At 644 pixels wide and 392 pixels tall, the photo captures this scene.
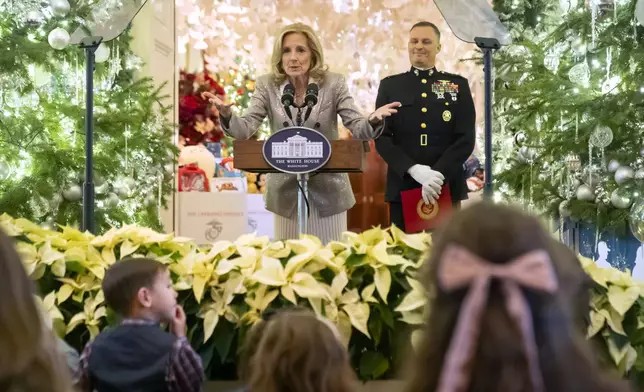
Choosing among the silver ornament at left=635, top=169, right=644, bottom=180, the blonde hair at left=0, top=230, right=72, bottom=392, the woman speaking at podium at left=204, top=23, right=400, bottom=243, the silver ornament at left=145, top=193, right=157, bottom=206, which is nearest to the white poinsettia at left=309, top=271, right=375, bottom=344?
the woman speaking at podium at left=204, top=23, right=400, bottom=243

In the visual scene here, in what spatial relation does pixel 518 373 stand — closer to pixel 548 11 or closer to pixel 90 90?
pixel 90 90

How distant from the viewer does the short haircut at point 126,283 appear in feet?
7.72

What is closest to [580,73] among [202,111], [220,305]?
[220,305]

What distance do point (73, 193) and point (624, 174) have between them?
306 cm

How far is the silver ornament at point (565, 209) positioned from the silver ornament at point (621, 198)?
18.4 inches

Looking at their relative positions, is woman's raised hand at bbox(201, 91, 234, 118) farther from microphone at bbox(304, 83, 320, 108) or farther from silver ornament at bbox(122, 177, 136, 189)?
silver ornament at bbox(122, 177, 136, 189)

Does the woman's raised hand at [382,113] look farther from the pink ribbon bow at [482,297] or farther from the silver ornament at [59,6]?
the silver ornament at [59,6]

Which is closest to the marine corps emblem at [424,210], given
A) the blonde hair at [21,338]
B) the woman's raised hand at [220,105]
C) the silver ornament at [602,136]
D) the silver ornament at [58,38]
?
the woman's raised hand at [220,105]

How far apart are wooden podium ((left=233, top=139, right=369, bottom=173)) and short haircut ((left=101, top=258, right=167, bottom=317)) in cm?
111

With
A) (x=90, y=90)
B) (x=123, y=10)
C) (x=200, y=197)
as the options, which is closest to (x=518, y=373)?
(x=90, y=90)

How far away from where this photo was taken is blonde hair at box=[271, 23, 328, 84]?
3910 millimetres

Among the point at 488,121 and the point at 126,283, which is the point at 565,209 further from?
the point at 126,283

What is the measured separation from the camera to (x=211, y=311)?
2.64 meters

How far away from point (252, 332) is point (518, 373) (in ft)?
4.10
